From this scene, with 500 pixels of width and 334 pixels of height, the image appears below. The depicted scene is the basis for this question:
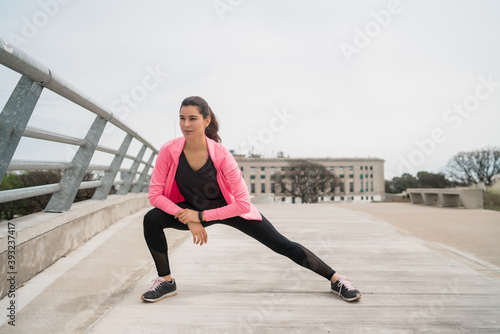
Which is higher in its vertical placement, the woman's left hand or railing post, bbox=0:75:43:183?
railing post, bbox=0:75:43:183

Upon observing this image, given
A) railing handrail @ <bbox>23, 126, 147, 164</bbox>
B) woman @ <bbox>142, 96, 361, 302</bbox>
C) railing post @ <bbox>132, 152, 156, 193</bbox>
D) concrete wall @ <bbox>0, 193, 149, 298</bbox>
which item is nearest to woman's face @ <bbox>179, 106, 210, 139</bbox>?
woman @ <bbox>142, 96, 361, 302</bbox>

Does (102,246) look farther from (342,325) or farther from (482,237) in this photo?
(482,237)

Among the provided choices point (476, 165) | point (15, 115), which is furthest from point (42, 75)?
point (476, 165)

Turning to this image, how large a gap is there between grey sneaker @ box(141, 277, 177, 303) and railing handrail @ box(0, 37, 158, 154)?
138 centimetres

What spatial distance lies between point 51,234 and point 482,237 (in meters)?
4.54

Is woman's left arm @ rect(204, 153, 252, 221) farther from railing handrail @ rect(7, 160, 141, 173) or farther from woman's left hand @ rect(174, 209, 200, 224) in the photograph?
railing handrail @ rect(7, 160, 141, 173)

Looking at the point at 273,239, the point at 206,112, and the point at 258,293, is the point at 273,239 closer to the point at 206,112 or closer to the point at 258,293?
the point at 258,293

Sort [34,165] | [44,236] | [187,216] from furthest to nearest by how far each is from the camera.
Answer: [44,236]
[34,165]
[187,216]

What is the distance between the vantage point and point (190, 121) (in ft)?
6.64

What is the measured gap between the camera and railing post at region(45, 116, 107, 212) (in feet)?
10.2

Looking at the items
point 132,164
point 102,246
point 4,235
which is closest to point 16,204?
point 132,164

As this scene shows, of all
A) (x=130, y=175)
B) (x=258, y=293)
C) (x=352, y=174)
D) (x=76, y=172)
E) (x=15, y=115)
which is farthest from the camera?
(x=352, y=174)

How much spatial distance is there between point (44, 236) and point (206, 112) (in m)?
1.53

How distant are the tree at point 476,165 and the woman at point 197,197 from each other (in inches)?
2039
